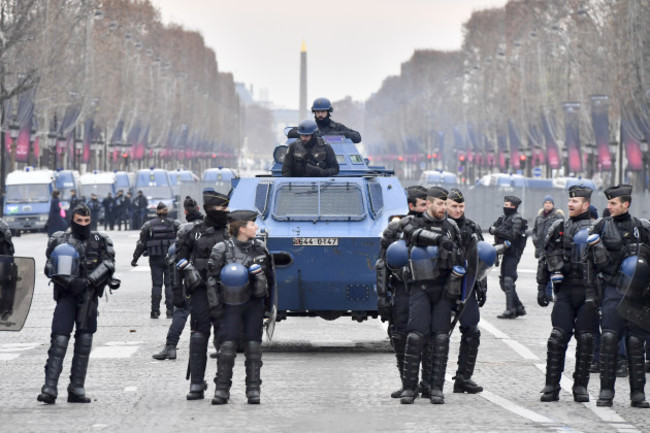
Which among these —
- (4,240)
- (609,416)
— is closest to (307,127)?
(4,240)

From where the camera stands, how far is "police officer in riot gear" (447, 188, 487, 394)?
1362 cm

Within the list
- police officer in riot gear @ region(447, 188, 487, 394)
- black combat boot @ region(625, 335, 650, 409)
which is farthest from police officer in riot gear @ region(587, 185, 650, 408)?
police officer in riot gear @ region(447, 188, 487, 394)

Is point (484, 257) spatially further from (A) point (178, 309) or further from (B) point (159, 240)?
(B) point (159, 240)

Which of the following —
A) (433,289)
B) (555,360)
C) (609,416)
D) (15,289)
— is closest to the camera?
(609,416)

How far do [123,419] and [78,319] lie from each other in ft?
4.33

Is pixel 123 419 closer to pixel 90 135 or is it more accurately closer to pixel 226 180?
pixel 226 180

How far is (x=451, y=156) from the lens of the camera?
142750mm

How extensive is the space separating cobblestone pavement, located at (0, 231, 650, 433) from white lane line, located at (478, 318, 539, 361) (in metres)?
0.01

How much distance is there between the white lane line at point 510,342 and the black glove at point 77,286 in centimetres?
573

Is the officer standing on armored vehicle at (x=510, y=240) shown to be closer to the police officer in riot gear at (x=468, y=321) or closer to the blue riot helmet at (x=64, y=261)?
the police officer in riot gear at (x=468, y=321)

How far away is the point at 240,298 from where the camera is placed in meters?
12.9

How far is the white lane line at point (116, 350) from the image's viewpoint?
56.5 ft

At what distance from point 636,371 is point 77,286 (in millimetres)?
4444

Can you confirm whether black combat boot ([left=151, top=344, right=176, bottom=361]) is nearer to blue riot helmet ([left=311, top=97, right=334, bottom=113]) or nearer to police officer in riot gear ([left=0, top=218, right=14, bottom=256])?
police officer in riot gear ([left=0, top=218, right=14, bottom=256])
